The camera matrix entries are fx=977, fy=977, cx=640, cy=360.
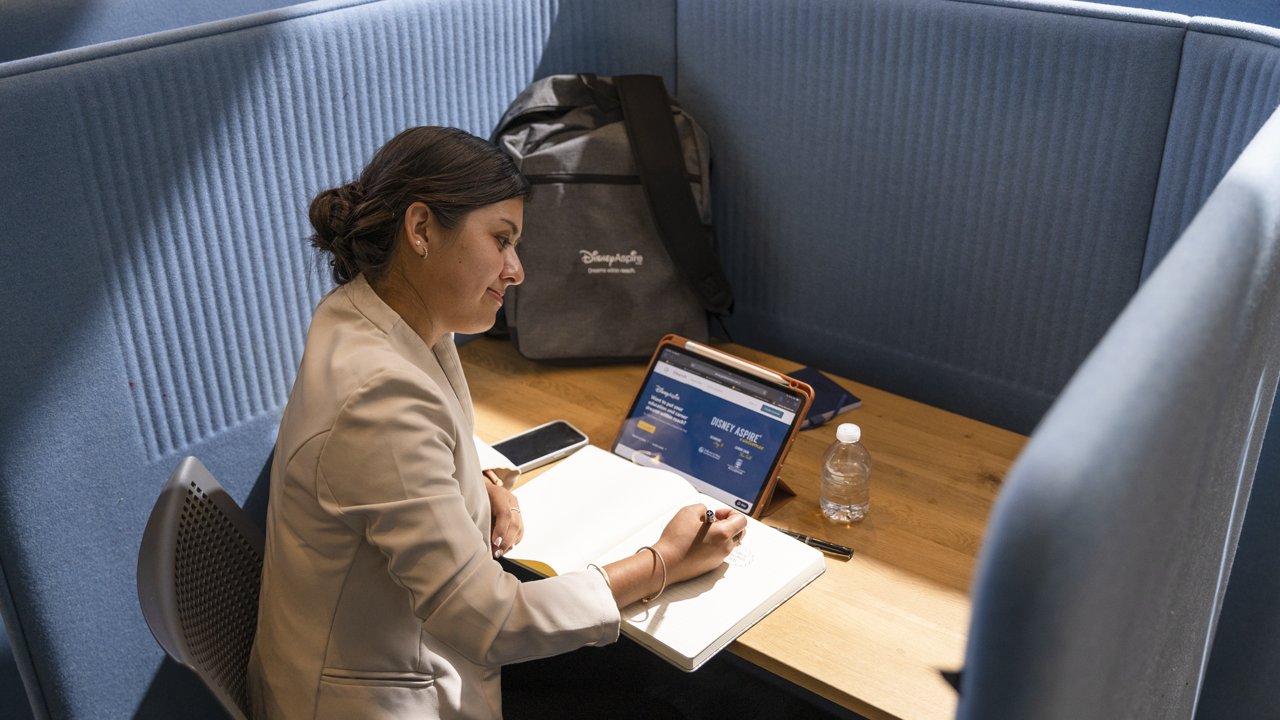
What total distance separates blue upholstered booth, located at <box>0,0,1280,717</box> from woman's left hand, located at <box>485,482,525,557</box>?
48cm

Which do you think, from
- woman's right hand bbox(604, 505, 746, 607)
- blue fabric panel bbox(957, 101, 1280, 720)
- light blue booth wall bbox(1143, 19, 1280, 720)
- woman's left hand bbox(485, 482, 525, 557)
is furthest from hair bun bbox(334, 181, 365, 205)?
light blue booth wall bbox(1143, 19, 1280, 720)

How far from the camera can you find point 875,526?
4.62ft

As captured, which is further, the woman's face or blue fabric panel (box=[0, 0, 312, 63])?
blue fabric panel (box=[0, 0, 312, 63])

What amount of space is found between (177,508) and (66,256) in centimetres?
41

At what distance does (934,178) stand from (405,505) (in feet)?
3.50

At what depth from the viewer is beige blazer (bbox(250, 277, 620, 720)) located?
1.01 meters

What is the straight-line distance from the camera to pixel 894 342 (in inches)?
70.9

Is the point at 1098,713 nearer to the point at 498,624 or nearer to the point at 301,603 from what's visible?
the point at 498,624

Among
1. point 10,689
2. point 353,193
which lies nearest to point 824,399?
point 353,193

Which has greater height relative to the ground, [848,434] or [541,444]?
[848,434]

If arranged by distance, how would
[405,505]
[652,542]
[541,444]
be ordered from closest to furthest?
[405,505]
[652,542]
[541,444]

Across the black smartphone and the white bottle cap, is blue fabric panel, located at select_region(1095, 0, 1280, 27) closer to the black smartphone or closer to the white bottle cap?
the white bottle cap

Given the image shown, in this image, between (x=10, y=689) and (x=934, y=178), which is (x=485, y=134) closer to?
(x=934, y=178)

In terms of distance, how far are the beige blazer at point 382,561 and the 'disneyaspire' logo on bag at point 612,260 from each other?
1.98 ft
